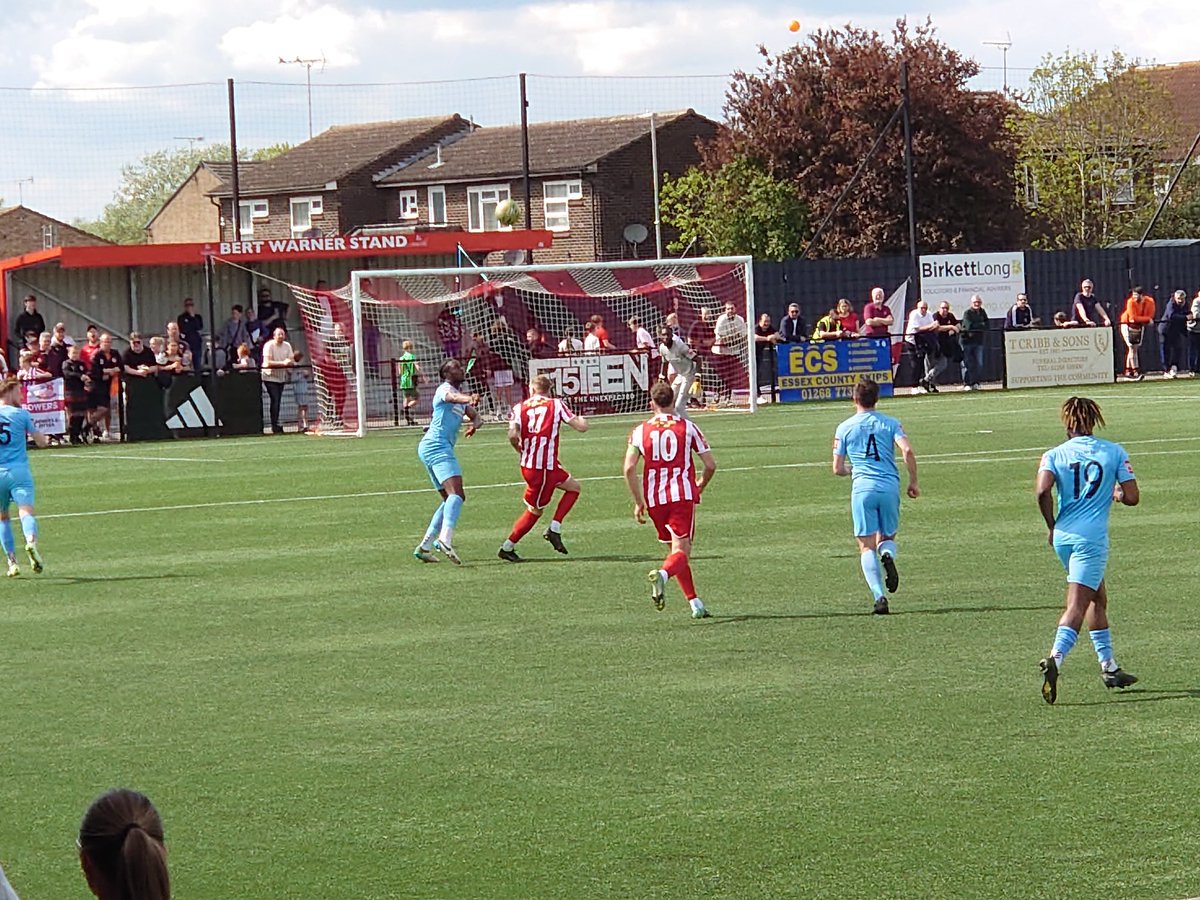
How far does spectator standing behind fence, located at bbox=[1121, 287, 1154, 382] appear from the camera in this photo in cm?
3938

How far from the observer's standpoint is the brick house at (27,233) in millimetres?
86500

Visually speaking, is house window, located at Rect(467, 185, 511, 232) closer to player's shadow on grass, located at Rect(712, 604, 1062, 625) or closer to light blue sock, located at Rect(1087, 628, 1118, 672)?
player's shadow on grass, located at Rect(712, 604, 1062, 625)

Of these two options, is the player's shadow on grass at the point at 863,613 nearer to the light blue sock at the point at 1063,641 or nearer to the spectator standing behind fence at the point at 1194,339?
the light blue sock at the point at 1063,641

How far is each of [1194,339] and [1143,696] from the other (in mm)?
32283

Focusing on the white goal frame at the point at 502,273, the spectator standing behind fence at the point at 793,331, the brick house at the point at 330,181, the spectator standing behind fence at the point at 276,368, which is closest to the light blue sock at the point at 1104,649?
the white goal frame at the point at 502,273

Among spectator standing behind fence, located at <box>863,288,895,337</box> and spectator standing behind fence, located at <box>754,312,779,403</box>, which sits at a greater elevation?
spectator standing behind fence, located at <box>863,288,895,337</box>

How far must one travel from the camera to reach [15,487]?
15.8 m

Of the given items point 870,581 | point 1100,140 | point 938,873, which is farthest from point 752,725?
point 1100,140

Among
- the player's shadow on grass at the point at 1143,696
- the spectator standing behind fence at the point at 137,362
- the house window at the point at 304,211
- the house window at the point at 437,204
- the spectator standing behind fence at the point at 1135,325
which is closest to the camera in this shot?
the player's shadow on grass at the point at 1143,696

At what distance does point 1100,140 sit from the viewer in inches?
2461

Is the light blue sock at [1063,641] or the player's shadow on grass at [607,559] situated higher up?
the light blue sock at [1063,641]

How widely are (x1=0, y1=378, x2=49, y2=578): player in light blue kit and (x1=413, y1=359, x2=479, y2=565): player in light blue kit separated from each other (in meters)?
3.21

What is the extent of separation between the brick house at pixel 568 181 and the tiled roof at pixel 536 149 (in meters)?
0.04

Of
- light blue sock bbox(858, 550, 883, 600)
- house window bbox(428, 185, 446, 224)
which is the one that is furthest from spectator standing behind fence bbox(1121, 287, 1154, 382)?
house window bbox(428, 185, 446, 224)
